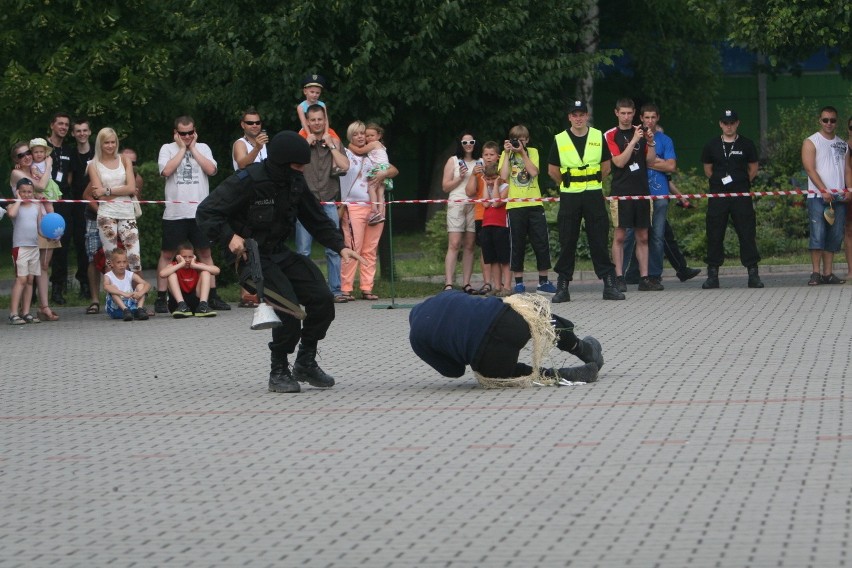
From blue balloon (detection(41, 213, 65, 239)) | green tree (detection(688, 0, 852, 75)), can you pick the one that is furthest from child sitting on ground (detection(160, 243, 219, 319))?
green tree (detection(688, 0, 852, 75))

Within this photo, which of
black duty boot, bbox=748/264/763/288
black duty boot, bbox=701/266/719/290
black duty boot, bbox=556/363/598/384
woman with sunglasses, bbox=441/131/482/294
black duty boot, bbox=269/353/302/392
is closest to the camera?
black duty boot, bbox=556/363/598/384

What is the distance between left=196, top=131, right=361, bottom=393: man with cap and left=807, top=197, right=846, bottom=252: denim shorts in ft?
27.8

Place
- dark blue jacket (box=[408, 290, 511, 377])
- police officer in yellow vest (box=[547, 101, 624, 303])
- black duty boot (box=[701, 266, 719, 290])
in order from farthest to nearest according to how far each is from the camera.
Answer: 1. black duty boot (box=[701, 266, 719, 290])
2. police officer in yellow vest (box=[547, 101, 624, 303])
3. dark blue jacket (box=[408, 290, 511, 377])

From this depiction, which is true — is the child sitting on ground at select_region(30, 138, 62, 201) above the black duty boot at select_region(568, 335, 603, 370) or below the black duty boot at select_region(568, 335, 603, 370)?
above

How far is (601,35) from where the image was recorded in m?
36.7

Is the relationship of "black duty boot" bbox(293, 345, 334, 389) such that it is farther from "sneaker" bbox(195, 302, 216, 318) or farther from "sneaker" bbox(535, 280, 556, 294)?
"sneaker" bbox(535, 280, 556, 294)

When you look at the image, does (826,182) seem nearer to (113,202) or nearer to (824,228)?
(824,228)

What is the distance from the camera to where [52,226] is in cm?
1667

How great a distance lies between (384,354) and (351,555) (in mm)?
6796

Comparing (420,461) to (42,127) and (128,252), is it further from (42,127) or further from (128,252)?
(42,127)

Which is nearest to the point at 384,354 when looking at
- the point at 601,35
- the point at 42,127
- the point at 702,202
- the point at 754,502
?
the point at 754,502

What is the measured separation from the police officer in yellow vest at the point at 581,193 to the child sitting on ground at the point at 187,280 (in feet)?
12.0

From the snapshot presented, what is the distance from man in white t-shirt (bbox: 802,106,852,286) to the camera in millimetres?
18078

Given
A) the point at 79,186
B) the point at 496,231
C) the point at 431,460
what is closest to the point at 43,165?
the point at 79,186
